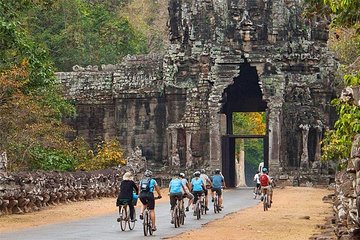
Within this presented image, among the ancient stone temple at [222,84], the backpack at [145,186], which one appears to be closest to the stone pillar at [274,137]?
the ancient stone temple at [222,84]

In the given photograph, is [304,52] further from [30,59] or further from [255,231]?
[255,231]

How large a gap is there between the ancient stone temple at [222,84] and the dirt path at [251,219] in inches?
377

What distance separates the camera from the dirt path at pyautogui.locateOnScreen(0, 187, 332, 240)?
23500mm

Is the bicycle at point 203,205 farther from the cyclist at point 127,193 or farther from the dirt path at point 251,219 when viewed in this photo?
the cyclist at point 127,193

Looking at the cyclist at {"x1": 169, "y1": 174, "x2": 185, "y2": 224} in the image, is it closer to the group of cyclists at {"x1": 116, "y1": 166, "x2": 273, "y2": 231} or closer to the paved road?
the group of cyclists at {"x1": 116, "y1": 166, "x2": 273, "y2": 231}

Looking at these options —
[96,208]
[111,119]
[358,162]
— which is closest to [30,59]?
[96,208]

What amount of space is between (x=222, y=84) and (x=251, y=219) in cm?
2213

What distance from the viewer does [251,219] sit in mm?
28766

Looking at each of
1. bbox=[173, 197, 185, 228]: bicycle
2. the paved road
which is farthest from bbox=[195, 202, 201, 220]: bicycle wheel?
bbox=[173, 197, 185, 228]: bicycle

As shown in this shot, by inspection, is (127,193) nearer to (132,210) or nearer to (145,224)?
(132,210)

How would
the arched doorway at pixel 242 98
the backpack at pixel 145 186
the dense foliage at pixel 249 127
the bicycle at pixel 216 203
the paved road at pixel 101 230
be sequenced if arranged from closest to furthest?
1. the paved road at pixel 101 230
2. the backpack at pixel 145 186
3. the bicycle at pixel 216 203
4. the arched doorway at pixel 242 98
5. the dense foliage at pixel 249 127

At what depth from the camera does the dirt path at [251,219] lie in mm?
23500

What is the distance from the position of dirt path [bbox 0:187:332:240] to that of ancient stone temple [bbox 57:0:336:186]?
957cm

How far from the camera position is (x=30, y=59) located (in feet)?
120
